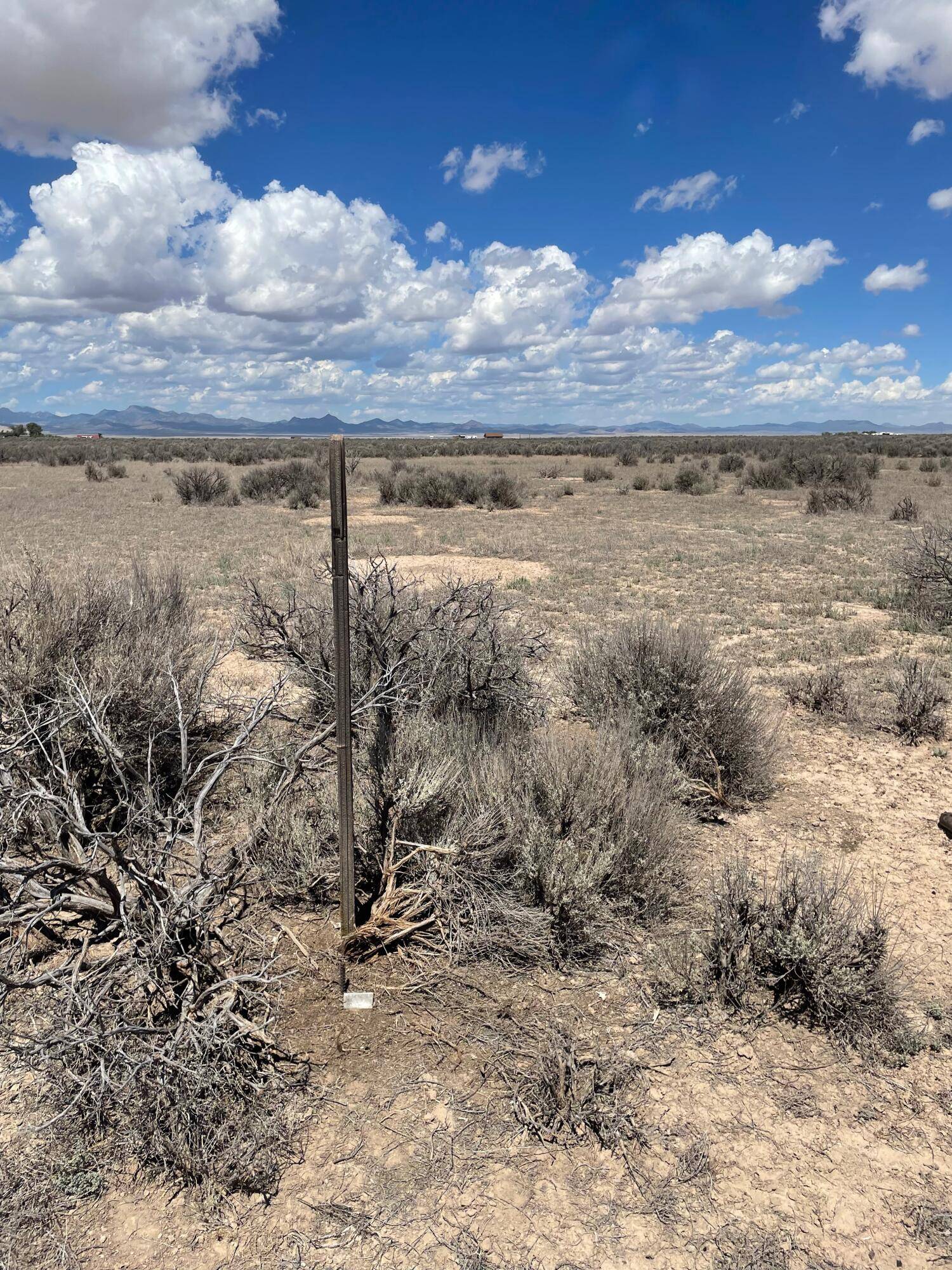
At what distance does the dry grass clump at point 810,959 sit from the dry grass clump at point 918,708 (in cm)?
330

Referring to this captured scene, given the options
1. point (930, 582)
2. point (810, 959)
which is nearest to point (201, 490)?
point (930, 582)

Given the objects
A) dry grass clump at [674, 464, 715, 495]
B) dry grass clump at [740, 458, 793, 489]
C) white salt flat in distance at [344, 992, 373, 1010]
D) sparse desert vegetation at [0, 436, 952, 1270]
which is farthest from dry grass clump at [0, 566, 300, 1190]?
dry grass clump at [740, 458, 793, 489]

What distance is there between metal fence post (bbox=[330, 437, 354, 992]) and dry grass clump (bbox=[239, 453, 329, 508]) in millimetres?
21833

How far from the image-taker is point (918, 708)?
643cm

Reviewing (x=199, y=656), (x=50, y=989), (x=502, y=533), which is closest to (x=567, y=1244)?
(x=50, y=989)

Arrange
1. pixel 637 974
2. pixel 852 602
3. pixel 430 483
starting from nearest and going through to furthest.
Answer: pixel 637 974 < pixel 852 602 < pixel 430 483

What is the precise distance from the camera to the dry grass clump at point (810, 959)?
316 cm

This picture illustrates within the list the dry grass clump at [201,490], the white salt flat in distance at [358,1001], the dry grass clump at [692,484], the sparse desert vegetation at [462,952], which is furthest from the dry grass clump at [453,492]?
the white salt flat in distance at [358,1001]

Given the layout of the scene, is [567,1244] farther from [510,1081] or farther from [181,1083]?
[181,1083]

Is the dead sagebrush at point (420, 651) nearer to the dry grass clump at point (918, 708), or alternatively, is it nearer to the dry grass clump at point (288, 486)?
the dry grass clump at point (918, 708)

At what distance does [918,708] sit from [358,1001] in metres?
5.31

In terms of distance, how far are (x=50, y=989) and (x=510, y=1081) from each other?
1882 mm

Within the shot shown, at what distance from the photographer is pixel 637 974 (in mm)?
3516

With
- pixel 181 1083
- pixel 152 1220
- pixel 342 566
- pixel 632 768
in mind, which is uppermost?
pixel 342 566
